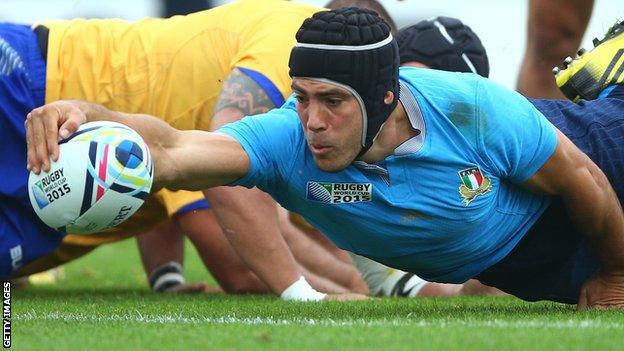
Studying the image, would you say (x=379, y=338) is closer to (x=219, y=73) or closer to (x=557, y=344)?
(x=557, y=344)

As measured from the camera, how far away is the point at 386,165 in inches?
219

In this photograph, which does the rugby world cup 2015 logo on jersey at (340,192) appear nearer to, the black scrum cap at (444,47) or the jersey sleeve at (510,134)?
the jersey sleeve at (510,134)

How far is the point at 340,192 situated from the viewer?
218 inches

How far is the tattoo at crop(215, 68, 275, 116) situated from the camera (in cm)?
704

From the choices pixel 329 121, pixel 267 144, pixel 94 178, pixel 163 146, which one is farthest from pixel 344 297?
pixel 94 178

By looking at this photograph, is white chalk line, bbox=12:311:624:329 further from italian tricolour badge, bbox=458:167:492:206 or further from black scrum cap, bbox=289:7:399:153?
black scrum cap, bbox=289:7:399:153

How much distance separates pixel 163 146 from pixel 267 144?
44cm

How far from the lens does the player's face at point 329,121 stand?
17.5ft

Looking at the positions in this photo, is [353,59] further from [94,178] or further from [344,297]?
[344,297]

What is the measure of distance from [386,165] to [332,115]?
0.34 m

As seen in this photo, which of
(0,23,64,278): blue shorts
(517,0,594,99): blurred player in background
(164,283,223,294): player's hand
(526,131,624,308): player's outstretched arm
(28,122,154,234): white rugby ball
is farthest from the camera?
(517,0,594,99): blurred player in background

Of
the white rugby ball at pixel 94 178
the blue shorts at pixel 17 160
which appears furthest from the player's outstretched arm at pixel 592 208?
the blue shorts at pixel 17 160

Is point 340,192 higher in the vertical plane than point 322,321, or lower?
higher

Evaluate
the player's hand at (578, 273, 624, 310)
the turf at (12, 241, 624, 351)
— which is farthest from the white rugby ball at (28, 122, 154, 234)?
the player's hand at (578, 273, 624, 310)
